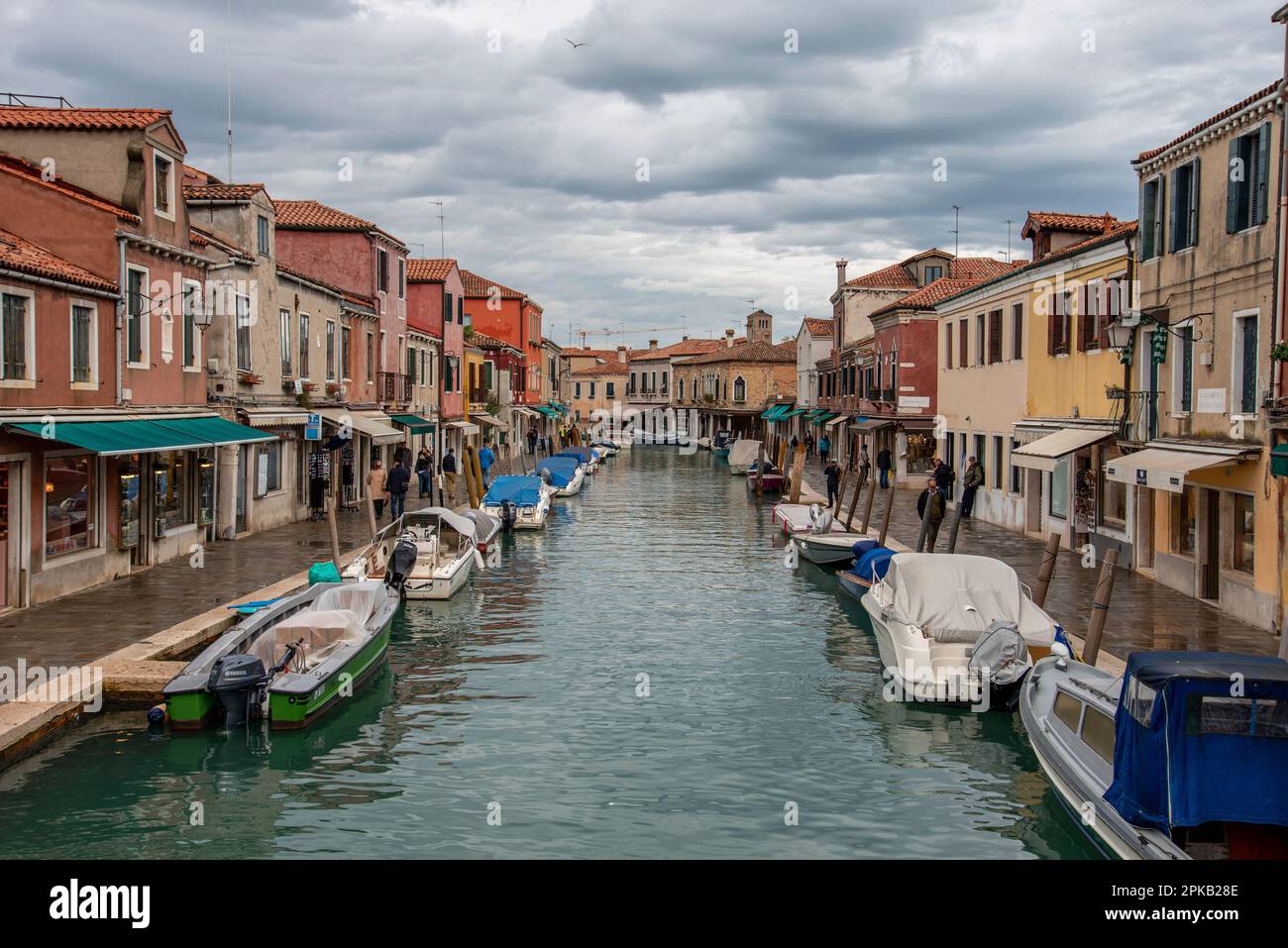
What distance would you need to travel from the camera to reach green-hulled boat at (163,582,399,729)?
481 inches

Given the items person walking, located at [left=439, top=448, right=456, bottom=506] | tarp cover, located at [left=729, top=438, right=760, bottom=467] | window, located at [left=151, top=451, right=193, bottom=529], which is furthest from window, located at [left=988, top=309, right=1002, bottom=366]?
tarp cover, located at [left=729, top=438, right=760, bottom=467]

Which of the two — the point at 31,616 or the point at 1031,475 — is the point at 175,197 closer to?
the point at 31,616

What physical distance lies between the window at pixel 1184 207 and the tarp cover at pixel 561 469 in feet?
89.3

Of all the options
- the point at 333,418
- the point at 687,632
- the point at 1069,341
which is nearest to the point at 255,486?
the point at 333,418

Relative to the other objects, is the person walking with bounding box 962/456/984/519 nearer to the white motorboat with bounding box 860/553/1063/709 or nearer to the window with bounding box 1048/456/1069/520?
the window with bounding box 1048/456/1069/520

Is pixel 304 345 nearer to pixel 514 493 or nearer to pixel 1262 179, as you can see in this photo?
pixel 514 493

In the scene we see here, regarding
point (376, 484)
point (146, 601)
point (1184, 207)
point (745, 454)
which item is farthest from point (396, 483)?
point (745, 454)

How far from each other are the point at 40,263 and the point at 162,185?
447 centimetres

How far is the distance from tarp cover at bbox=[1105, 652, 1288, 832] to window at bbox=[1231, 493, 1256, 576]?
9.66 meters

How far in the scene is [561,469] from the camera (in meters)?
44.9

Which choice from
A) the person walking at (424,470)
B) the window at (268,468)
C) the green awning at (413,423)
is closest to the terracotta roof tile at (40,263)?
the window at (268,468)

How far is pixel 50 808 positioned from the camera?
33.2 feet
